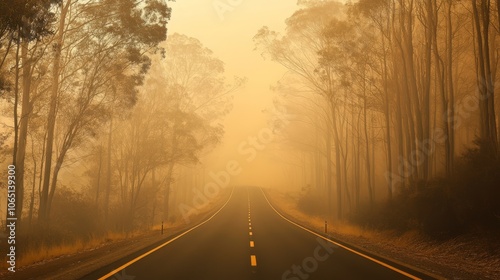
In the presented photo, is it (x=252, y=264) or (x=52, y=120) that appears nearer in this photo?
(x=252, y=264)

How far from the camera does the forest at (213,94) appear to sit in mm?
17562

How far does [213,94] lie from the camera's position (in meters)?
45.5

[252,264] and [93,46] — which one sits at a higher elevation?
[93,46]

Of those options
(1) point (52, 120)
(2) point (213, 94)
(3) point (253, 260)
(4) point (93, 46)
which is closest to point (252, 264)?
(3) point (253, 260)

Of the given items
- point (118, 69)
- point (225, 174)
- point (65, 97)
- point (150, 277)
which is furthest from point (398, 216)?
point (225, 174)

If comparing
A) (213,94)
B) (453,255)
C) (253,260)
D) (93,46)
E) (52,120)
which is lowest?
(453,255)

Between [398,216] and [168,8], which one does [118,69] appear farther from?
[398,216]

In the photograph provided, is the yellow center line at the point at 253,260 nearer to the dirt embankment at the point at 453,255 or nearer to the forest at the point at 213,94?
the dirt embankment at the point at 453,255

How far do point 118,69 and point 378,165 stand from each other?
53377 millimetres

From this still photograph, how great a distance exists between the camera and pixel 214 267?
1128cm

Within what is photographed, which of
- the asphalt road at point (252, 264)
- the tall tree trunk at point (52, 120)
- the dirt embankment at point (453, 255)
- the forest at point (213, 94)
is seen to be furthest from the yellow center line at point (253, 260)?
the tall tree trunk at point (52, 120)

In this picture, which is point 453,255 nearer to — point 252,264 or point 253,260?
point 253,260

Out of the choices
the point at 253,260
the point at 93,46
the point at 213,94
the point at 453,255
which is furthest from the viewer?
the point at 213,94

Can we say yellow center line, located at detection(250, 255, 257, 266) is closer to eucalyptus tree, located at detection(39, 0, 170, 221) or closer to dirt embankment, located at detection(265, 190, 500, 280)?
dirt embankment, located at detection(265, 190, 500, 280)
